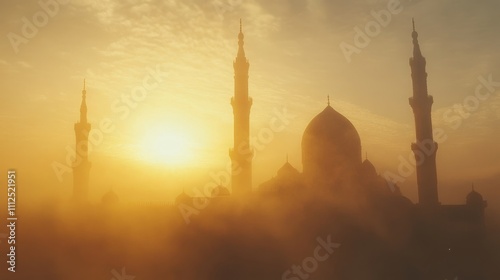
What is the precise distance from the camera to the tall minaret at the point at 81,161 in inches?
1241

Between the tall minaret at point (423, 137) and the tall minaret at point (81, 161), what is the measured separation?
22929mm

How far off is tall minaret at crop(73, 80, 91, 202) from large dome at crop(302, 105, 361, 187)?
1602 cm

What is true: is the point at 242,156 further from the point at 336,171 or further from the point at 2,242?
the point at 2,242

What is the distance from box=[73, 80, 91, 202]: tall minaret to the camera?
31516 mm

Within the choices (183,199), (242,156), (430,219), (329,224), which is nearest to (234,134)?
(242,156)

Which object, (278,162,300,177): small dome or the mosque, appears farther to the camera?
(278,162,300,177): small dome

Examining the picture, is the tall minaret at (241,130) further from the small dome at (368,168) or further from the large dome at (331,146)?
the small dome at (368,168)

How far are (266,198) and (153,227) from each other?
22.3 feet

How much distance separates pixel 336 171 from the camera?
26641 mm

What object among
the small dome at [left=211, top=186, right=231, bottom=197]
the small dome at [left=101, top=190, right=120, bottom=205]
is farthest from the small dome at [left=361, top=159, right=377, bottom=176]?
the small dome at [left=101, top=190, right=120, bottom=205]

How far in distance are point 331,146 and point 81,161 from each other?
17.9 metres

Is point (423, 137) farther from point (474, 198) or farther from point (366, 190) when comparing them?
point (366, 190)

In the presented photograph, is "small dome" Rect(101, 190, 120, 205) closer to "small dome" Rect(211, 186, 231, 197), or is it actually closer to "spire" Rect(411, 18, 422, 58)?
"small dome" Rect(211, 186, 231, 197)

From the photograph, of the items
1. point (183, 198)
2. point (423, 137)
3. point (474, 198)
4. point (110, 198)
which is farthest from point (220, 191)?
point (474, 198)
